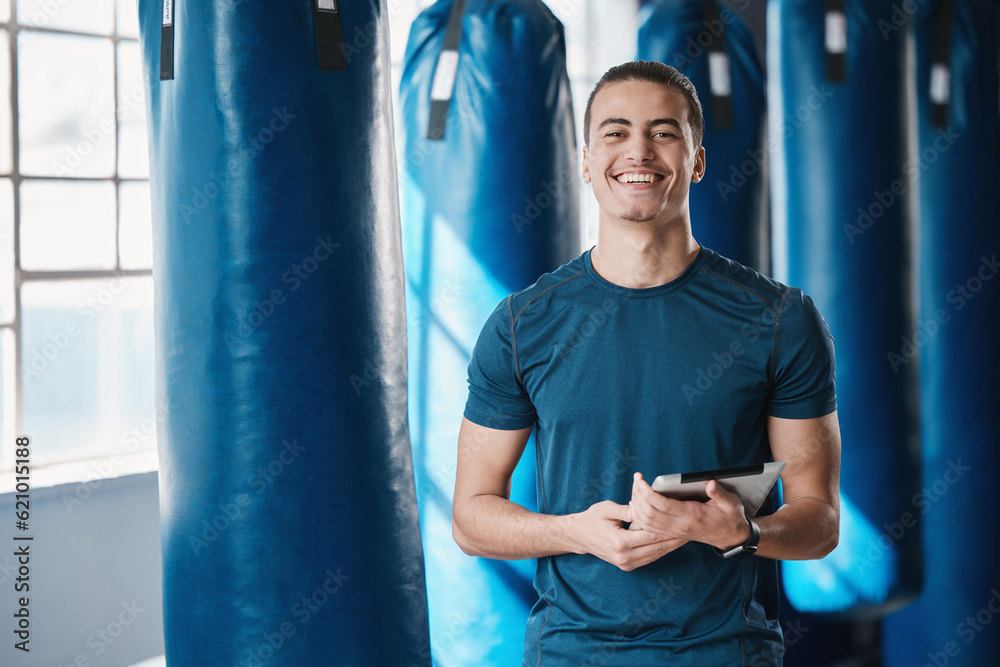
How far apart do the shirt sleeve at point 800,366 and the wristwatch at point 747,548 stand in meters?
0.19

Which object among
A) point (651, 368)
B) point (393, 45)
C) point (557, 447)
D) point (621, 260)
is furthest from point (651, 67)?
point (393, 45)

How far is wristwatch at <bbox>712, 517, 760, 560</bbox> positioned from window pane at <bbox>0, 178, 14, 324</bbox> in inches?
80.0

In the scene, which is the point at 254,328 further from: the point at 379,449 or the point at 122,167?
the point at 122,167

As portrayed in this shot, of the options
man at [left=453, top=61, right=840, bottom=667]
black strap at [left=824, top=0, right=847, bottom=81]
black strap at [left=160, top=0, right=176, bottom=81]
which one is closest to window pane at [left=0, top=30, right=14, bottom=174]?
black strap at [left=160, top=0, right=176, bottom=81]

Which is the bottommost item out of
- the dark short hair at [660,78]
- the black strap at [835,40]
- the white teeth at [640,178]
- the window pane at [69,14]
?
the white teeth at [640,178]

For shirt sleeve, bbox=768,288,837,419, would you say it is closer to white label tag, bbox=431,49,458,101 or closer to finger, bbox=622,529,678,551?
finger, bbox=622,529,678,551

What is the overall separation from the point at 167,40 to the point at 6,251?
3.65 ft

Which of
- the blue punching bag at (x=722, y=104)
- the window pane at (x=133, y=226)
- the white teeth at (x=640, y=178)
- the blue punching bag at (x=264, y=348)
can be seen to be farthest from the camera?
the window pane at (x=133, y=226)

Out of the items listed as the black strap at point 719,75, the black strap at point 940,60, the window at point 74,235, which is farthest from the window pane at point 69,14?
the black strap at point 940,60

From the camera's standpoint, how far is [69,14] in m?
2.37

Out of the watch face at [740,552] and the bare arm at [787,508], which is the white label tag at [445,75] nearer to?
the bare arm at [787,508]

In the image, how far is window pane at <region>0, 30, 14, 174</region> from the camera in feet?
7.25

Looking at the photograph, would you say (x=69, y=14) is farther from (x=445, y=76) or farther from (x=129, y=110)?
(x=445, y=76)

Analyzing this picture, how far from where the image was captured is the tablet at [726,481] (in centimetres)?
100
